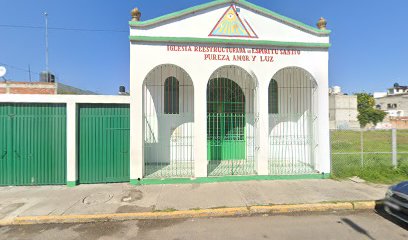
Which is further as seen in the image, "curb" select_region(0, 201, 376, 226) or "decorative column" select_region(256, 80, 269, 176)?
"decorative column" select_region(256, 80, 269, 176)

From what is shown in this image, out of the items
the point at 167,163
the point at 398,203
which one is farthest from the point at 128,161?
the point at 398,203

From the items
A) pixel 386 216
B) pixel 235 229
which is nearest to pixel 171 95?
pixel 235 229

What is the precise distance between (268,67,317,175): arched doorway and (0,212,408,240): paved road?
10.1 feet

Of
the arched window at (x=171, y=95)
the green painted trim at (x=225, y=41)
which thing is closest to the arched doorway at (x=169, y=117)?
the arched window at (x=171, y=95)

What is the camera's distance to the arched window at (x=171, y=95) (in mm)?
8609

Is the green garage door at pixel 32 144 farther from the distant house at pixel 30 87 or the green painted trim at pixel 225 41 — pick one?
the distant house at pixel 30 87

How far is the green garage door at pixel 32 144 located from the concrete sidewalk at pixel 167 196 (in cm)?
36

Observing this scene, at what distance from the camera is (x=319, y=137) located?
23.9ft

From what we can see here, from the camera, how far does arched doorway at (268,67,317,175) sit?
25.5 ft

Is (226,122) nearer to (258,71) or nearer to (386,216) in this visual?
(258,71)

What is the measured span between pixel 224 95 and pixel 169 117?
2.42 meters

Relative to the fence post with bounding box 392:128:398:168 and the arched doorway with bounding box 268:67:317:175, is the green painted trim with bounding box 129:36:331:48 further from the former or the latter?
the fence post with bounding box 392:128:398:168

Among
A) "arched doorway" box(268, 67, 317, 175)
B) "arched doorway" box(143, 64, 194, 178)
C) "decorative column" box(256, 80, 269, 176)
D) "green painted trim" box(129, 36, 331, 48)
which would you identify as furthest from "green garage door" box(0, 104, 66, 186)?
"arched doorway" box(268, 67, 317, 175)

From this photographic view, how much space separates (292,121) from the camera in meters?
8.82
